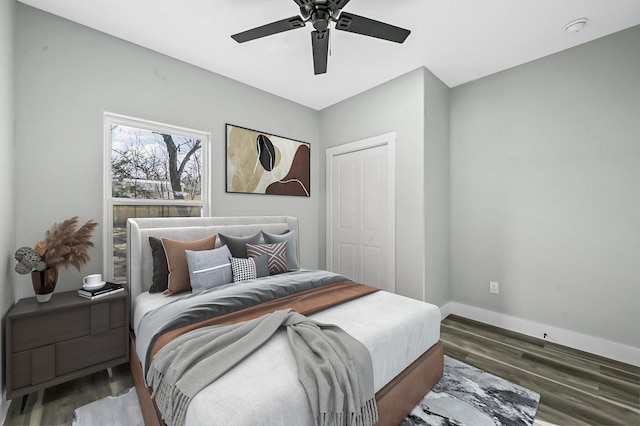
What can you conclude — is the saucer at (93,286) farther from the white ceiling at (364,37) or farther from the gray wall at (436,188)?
the gray wall at (436,188)

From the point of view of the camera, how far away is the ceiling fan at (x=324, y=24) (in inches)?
68.2

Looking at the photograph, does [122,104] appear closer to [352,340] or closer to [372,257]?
[352,340]

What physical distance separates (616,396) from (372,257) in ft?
7.29

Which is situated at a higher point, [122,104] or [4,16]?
[4,16]

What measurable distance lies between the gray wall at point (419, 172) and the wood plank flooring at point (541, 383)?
698mm

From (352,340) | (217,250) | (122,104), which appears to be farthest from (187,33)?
(352,340)

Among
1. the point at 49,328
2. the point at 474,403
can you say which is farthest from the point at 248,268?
the point at 474,403

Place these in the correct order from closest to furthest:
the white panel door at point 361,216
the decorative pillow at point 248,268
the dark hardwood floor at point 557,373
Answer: the dark hardwood floor at point 557,373, the decorative pillow at point 248,268, the white panel door at point 361,216

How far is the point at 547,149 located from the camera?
8.98 ft

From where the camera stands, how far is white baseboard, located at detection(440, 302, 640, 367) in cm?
231

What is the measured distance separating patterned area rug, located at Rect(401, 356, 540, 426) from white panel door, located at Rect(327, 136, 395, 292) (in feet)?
4.32

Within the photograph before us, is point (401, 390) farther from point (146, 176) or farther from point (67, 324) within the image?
point (146, 176)

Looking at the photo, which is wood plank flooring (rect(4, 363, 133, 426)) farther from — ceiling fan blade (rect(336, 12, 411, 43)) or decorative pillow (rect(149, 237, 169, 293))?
ceiling fan blade (rect(336, 12, 411, 43))

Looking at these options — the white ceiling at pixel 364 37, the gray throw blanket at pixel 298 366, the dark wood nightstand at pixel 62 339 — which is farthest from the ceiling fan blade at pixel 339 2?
the dark wood nightstand at pixel 62 339
